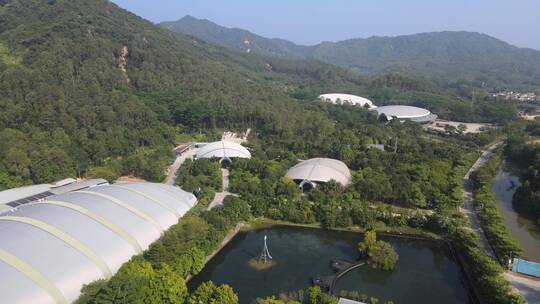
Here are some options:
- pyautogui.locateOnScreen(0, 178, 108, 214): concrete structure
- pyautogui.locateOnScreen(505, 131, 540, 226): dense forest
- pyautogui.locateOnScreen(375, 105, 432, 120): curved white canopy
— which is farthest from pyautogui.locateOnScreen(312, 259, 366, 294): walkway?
pyautogui.locateOnScreen(375, 105, 432, 120): curved white canopy

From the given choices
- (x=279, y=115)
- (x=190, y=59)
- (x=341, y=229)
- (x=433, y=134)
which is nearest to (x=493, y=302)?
(x=341, y=229)

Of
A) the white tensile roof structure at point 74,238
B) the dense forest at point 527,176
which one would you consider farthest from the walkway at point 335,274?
the dense forest at point 527,176

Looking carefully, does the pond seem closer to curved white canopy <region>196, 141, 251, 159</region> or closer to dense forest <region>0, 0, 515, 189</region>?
dense forest <region>0, 0, 515, 189</region>

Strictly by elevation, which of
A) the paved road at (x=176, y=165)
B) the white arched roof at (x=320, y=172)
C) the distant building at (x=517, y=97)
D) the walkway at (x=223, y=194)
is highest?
the distant building at (x=517, y=97)

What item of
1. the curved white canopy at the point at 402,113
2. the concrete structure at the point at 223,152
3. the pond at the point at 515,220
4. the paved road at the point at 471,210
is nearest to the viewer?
the paved road at the point at 471,210

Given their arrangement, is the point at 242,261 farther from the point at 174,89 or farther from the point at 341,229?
the point at 174,89

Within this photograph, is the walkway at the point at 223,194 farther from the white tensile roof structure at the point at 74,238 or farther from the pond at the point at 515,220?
the pond at the point at 515,220

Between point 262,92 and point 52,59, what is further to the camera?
point 262,92
